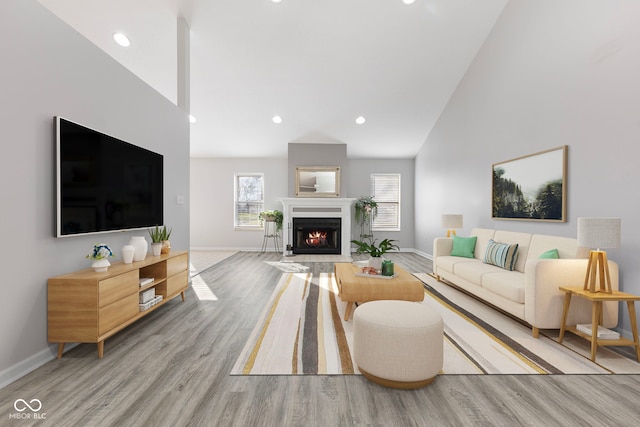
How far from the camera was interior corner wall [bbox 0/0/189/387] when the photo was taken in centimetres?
195

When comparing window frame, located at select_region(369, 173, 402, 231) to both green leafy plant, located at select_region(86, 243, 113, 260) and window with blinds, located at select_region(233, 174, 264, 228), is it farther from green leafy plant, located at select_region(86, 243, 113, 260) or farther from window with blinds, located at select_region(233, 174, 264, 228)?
green leafy plant, located at select_region(86, 243, 113, 260)

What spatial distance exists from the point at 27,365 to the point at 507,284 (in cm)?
Result: 405

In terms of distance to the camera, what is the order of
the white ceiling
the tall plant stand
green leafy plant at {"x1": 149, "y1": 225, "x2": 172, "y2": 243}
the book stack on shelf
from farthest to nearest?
the tall plant stand → the white ceiling → green leafy plant at {"x1": 149, "y1": 225, "x2": 172, "y2": 243} → the book stack on shelf

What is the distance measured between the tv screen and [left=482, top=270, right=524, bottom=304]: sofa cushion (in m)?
A: 3.89

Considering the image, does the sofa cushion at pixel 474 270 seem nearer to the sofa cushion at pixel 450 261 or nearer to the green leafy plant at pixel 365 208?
the sofa cushion at pixel 450 261

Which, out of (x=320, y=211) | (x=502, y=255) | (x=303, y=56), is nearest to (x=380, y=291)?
(x=502, y=255)

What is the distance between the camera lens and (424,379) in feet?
6.20

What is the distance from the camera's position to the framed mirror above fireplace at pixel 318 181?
7504 mm

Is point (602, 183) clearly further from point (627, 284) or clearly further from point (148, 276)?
point (148, 276)

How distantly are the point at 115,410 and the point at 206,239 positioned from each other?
22.6ft

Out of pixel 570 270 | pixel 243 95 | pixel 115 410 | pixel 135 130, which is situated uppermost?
pixel 243 95

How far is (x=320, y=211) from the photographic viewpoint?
7520 millimetres

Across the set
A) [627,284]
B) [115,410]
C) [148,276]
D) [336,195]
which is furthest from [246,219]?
[627,284]

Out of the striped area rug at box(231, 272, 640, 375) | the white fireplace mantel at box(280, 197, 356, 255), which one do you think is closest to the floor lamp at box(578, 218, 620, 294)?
the striped area rug at box(231, 272, 640, 375)
